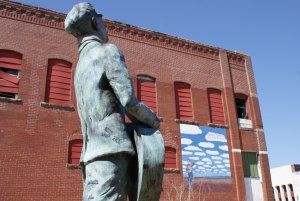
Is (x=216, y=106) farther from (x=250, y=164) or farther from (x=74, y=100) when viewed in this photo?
(x=74, y=100)

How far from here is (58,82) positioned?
16.1 metres

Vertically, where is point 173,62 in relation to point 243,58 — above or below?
below

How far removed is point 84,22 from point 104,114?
2.71 feet

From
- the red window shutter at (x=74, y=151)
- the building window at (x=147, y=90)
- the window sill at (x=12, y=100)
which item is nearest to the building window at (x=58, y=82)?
the window sill at (x=12, y=100)

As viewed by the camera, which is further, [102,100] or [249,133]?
[249,133]

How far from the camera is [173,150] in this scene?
17.7 metres

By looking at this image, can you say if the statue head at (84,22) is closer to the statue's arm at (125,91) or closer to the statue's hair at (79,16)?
the statue's hair at (79,16)

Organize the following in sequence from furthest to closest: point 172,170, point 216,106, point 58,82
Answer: point 216,106
point 172,170
point 58,82

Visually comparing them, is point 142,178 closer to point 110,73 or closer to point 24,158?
point 110,73

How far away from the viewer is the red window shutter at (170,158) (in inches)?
681

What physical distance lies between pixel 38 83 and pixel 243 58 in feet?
43.4

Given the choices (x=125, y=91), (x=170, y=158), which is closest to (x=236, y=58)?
(x=170, y=158)

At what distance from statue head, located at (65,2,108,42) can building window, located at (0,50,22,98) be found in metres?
13.1

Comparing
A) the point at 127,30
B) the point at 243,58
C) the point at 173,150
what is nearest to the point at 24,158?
the point at 173,150
